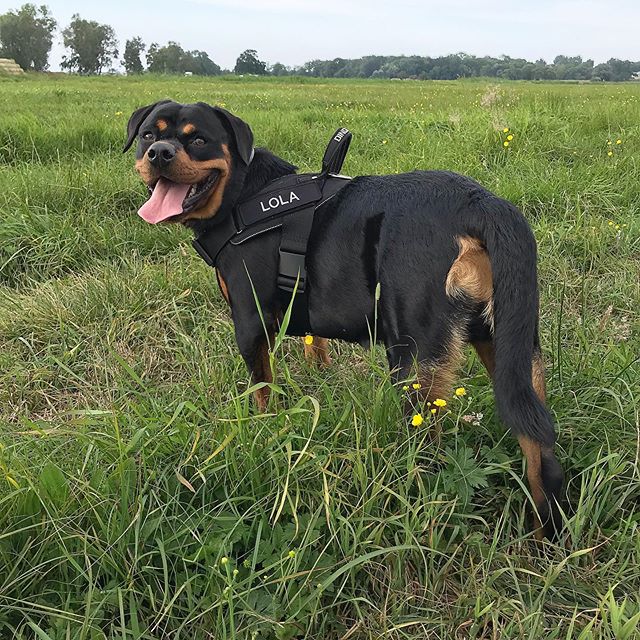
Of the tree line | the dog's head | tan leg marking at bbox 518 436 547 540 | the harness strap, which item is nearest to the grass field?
tan leg marking at bbox 518 436 547 540

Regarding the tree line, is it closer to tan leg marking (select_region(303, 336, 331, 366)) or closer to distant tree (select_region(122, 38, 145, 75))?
distant tree (select_region(122, 38, 145, 75))

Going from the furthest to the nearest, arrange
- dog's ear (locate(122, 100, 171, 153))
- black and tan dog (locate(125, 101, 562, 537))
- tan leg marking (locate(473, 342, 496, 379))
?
dog's ear (locate(122, 100, 171, 153)) → tan leg marking (locate(473, 342, 496, 379)) → black and tan dog (locate(125, 101, 562, 537))

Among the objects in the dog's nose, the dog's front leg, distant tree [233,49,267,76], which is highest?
distant tree [233,49,267,76]

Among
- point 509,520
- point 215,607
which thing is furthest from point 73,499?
point 509,520

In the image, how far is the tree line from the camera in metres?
64.8

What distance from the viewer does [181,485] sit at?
1730 mm

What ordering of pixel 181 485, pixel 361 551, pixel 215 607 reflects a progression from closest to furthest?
pixel 215 607
pixel 361 551
pixel 181 485

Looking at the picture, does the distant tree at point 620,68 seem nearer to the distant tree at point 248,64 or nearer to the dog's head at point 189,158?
the distant tree at point 248,64

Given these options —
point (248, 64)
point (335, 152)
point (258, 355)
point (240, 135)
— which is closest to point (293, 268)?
point (258, 355)

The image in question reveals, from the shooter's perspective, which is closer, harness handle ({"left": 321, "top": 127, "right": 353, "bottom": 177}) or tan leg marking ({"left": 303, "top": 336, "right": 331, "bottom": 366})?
harness handle ({"left": 321, "top": 127, "right": 353, "bottom": 177})

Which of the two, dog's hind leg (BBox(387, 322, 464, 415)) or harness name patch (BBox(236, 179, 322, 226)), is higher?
harness name patch (BBox(236, 179, 322, 226))

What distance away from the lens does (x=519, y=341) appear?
5.26 ft

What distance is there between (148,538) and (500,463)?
1.18 metres

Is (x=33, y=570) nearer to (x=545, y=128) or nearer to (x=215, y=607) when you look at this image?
(x=215, y=607)
